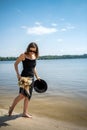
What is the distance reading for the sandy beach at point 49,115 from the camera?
5575 millimetres

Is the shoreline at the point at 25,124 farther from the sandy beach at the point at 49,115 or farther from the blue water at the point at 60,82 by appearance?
the blue water at the point at 60,82

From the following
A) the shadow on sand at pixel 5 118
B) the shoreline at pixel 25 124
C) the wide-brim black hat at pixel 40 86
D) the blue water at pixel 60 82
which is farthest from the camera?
the blue water at pixel 60 82

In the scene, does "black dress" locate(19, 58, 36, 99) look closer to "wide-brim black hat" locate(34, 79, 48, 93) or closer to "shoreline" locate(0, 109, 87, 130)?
"wide-brim black hat" locate(34, 79, 48, 93)

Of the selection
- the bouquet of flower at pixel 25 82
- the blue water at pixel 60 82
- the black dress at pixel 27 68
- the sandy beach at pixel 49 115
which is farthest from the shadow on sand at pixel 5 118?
the blue water at pixel 60 82

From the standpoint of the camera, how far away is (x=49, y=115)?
23.9ft

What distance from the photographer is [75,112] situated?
7.93 meters

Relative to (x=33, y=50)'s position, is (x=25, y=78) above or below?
below

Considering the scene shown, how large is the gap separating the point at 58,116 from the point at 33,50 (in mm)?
2521

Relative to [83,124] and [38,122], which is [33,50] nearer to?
[38,122]

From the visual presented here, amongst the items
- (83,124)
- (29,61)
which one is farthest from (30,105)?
(29,61)

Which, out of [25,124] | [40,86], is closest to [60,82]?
[40,86]

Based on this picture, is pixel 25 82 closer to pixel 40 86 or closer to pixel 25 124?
pixel 40 86

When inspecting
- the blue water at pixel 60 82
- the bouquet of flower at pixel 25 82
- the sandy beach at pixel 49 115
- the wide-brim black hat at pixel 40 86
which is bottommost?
the blue water at pixel 60 82

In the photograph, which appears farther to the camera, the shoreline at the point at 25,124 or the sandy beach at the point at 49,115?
the sandy beach at the point at 49,115
